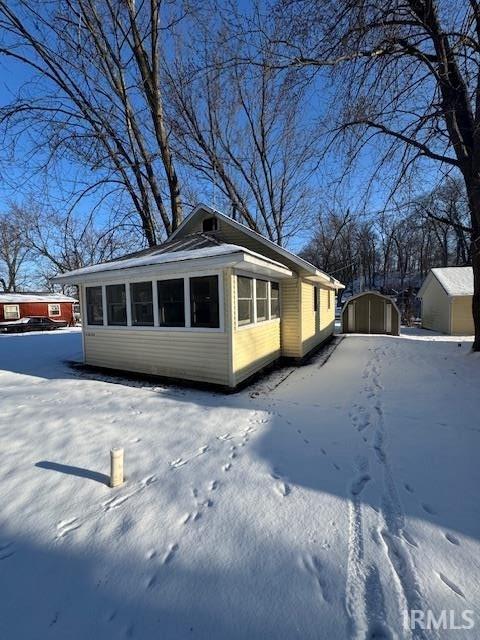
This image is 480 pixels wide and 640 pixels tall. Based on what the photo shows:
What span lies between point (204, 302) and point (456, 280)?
19.8 m

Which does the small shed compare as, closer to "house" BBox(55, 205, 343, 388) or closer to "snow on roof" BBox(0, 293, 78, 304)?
"house" BBox(55, 205, 343, 388)

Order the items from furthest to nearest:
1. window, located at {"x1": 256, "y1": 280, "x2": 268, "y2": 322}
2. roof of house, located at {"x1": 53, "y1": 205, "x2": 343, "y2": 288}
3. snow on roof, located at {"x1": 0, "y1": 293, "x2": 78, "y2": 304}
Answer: snow on roof, located at {"x1": 0, "y1": 293, "x2": 78, "y2": 304}, window, located at {"x1": 256, "y1": 280, "x2": 268, "y2": 322}, roof of house, located at {"x1": 53, "y1": 205, "x2": 343, "y2": 288}

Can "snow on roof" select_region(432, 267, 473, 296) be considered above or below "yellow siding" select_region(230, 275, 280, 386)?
above

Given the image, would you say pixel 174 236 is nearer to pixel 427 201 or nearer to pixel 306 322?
pixel 306 322

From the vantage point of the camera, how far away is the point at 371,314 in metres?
18.1

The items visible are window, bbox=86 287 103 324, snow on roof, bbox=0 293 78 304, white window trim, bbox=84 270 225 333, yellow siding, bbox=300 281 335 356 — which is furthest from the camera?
snow on roof, bbox=0 293 78 304

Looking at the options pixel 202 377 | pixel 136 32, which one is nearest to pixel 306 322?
pixel 202 377

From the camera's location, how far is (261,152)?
18.8 metres

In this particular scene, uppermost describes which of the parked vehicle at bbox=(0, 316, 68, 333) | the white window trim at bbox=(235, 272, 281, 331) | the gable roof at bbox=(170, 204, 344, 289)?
the gable roof at bbox=(170, 204, 344, 289)

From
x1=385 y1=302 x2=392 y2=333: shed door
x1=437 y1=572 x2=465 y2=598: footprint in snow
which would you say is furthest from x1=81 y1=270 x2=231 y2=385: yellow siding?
x1=385 y1=302 x2=392 y2=333: shed door

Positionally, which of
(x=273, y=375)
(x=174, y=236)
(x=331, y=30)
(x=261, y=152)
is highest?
(x=261, y=152)

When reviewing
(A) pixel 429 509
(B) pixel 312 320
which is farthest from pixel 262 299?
(A) pixel 429 509

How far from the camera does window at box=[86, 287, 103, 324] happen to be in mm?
8266

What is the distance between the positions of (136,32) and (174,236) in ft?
27.2
